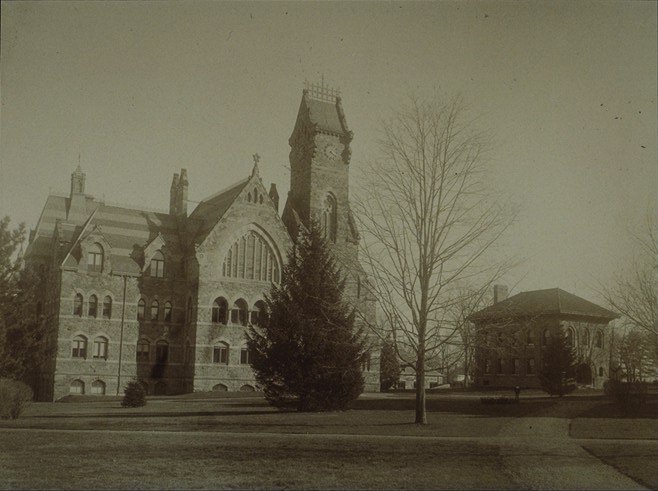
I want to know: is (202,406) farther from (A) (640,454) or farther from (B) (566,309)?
(B) (566,309)

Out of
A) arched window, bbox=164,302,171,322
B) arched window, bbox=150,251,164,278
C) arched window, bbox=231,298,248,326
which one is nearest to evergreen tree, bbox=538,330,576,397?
arched window, bbox=231,298,248,326

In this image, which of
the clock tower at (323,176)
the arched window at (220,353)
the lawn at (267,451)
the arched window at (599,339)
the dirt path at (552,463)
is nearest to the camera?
the dirt path at (552,463)

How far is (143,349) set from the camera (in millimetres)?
48500

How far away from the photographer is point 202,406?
32.5 metres

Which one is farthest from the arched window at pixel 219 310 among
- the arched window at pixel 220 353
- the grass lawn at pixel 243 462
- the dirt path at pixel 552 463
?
the dirt path at pixel 552 463

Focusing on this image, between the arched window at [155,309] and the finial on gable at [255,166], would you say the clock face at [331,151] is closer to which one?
the finial on gable at [255,166]

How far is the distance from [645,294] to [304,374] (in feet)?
46.6

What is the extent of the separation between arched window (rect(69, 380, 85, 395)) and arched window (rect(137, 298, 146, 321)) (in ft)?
19.0

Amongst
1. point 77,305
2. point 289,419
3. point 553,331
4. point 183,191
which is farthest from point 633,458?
point 183,191

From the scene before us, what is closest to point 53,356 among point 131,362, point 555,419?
point 131,362

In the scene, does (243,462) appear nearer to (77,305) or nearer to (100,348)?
(100,348)

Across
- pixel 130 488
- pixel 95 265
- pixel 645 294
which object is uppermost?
pixel 95 265

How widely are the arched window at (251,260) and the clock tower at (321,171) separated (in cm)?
354

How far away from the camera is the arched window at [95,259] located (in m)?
47.4
